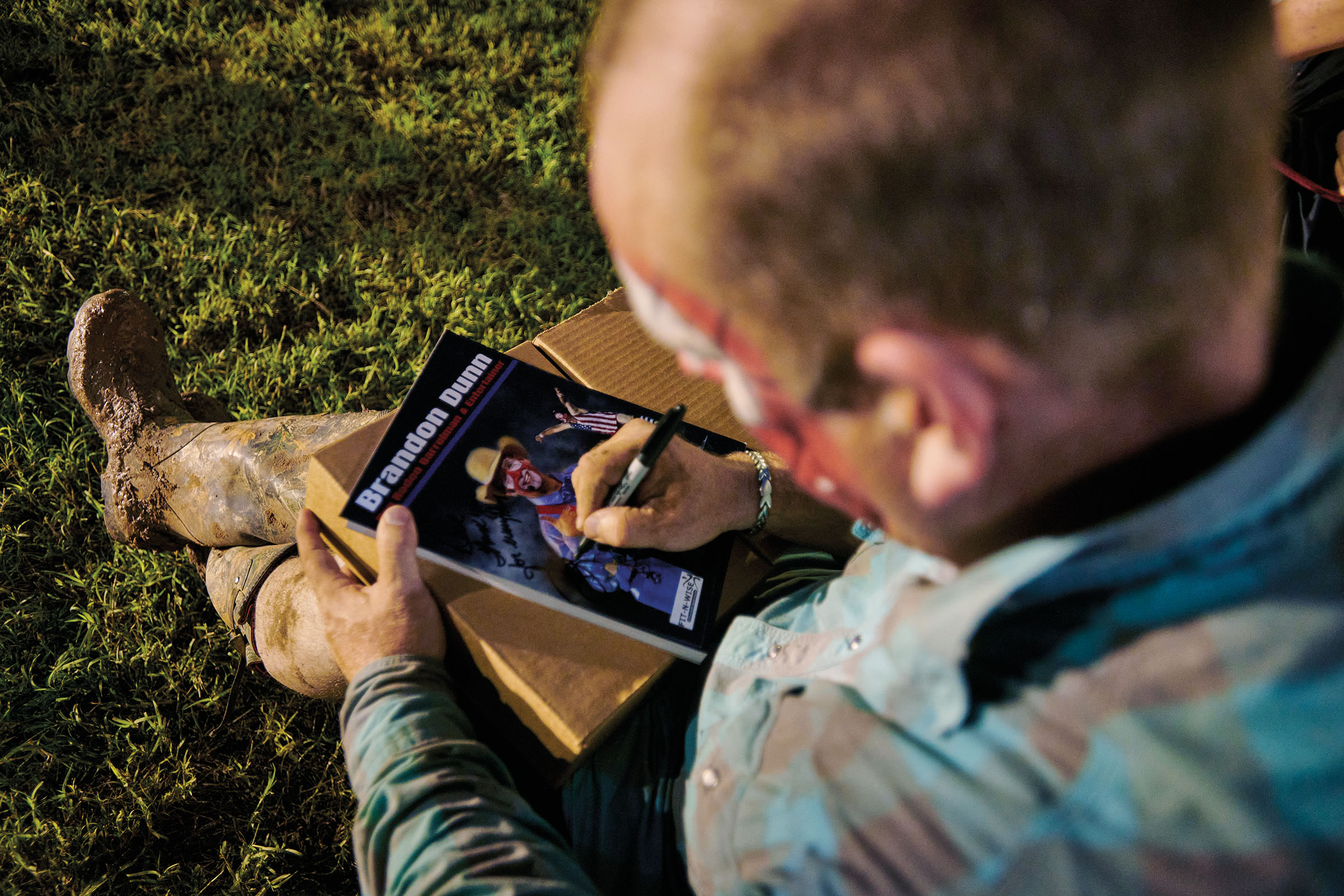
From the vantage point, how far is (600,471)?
1211mm

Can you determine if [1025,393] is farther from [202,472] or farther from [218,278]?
[218,278]

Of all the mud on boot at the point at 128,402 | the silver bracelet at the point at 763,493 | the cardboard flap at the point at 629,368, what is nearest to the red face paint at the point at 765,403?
the silver bracelet at the point at 763,493

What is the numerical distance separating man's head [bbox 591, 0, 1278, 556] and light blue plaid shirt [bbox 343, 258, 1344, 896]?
105 mm

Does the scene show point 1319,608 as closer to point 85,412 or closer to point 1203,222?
point 1203,222

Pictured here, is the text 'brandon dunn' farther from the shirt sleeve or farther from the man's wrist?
the man's wrist

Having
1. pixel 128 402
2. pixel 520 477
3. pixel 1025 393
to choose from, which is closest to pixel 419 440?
pixel 520 477

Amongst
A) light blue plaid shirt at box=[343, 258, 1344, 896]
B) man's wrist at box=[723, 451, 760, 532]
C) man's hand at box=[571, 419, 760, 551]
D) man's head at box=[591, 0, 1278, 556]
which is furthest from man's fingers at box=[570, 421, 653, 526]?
man's head at box=[591, 0, 1278, 556]

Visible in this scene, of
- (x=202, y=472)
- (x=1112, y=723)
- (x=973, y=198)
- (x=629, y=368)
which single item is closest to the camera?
(x=973, y=198)

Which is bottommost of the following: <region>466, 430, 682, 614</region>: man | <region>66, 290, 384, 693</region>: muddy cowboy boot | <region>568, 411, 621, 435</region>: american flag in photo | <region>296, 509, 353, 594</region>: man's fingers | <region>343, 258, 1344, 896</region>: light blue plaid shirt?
<region>66, 290, 384, 693</region>: muddy cowboy boot

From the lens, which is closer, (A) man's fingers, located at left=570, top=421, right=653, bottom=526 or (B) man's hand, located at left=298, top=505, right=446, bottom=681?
(B) man's hand, located at left=298, top=505, right=446, bottom=681

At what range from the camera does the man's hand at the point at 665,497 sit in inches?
46.3

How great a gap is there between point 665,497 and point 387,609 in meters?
0.46

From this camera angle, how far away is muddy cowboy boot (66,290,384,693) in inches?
60.0

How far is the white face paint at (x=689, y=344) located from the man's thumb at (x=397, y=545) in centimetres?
57
